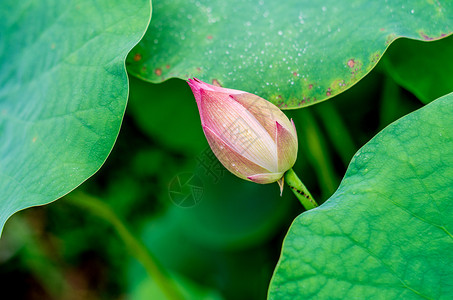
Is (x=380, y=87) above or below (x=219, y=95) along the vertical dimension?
below

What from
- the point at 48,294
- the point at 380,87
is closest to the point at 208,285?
the point at 48,294

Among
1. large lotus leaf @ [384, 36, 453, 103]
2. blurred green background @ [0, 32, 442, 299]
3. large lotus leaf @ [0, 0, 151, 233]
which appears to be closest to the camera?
large lotus leaf @ [0, 0, 151, 233]

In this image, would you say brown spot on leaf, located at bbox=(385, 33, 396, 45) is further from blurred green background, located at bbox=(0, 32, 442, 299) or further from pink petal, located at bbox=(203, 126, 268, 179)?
pink petal, located at bbox=(203, 126, 268, 179)

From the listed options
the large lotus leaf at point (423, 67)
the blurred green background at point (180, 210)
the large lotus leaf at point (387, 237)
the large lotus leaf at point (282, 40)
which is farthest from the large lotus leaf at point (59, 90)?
the large lotus leaf at point (423, 67)

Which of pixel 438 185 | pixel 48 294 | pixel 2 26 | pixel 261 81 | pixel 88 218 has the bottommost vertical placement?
pixel 48 294

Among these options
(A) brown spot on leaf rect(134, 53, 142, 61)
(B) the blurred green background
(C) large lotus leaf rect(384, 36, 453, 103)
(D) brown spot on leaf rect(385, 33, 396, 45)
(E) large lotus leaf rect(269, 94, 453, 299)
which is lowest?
(B) the blurred green background

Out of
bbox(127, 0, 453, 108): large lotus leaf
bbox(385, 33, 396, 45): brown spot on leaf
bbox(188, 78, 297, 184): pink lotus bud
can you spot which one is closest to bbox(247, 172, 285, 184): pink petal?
bbox(188, 78, 297, 184): pink lotus bud

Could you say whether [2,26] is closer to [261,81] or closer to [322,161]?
[261,81]

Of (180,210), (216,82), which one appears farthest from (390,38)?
(180,210)
